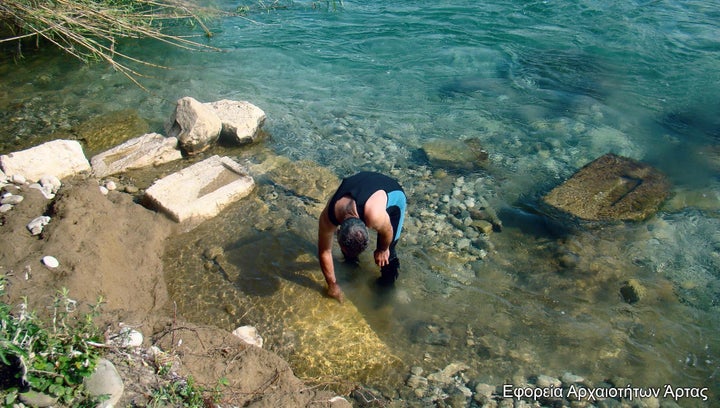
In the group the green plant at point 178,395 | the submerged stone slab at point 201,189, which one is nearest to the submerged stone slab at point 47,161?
the submerged stone slab at point 201,189

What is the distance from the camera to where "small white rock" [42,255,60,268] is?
401 cm

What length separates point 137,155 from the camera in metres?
6.17

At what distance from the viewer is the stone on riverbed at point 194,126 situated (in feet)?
20.9

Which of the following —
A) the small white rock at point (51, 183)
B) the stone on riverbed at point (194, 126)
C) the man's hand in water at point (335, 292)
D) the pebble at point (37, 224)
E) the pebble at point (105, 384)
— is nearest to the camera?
the pebble at point (105, 384)

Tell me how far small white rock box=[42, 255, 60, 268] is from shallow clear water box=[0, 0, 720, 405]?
1004mm

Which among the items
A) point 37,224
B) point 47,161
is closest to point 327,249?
point 37,224

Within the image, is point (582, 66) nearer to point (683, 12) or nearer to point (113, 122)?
point (683, 12)

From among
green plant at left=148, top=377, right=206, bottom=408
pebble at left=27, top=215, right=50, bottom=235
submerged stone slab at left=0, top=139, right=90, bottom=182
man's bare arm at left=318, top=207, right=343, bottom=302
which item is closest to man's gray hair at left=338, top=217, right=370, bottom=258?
man's bare arm at left=318, top=207, right=343, bottom=302

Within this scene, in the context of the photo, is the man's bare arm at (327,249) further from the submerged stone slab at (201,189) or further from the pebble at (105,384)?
the pebble at (105,384)

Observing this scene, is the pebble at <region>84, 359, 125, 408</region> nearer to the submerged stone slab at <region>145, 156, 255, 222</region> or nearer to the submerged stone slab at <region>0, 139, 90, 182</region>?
the submerged stone slab at <region>145, 156, 255, 222</region>

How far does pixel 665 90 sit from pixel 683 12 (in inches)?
129

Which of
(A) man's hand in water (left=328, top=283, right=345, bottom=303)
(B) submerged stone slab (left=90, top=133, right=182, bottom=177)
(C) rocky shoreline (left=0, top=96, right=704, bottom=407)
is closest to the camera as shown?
(C) rocky shoreline (left=0, top=96, right=704, bottom=407)

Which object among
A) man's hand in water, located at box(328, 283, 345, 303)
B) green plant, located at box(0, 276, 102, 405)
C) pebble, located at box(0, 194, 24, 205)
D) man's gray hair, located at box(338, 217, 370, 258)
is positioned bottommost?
man's hand in water, located at box(328, 283, 345, 303)

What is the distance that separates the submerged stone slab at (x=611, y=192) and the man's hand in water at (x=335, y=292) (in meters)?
2.77
